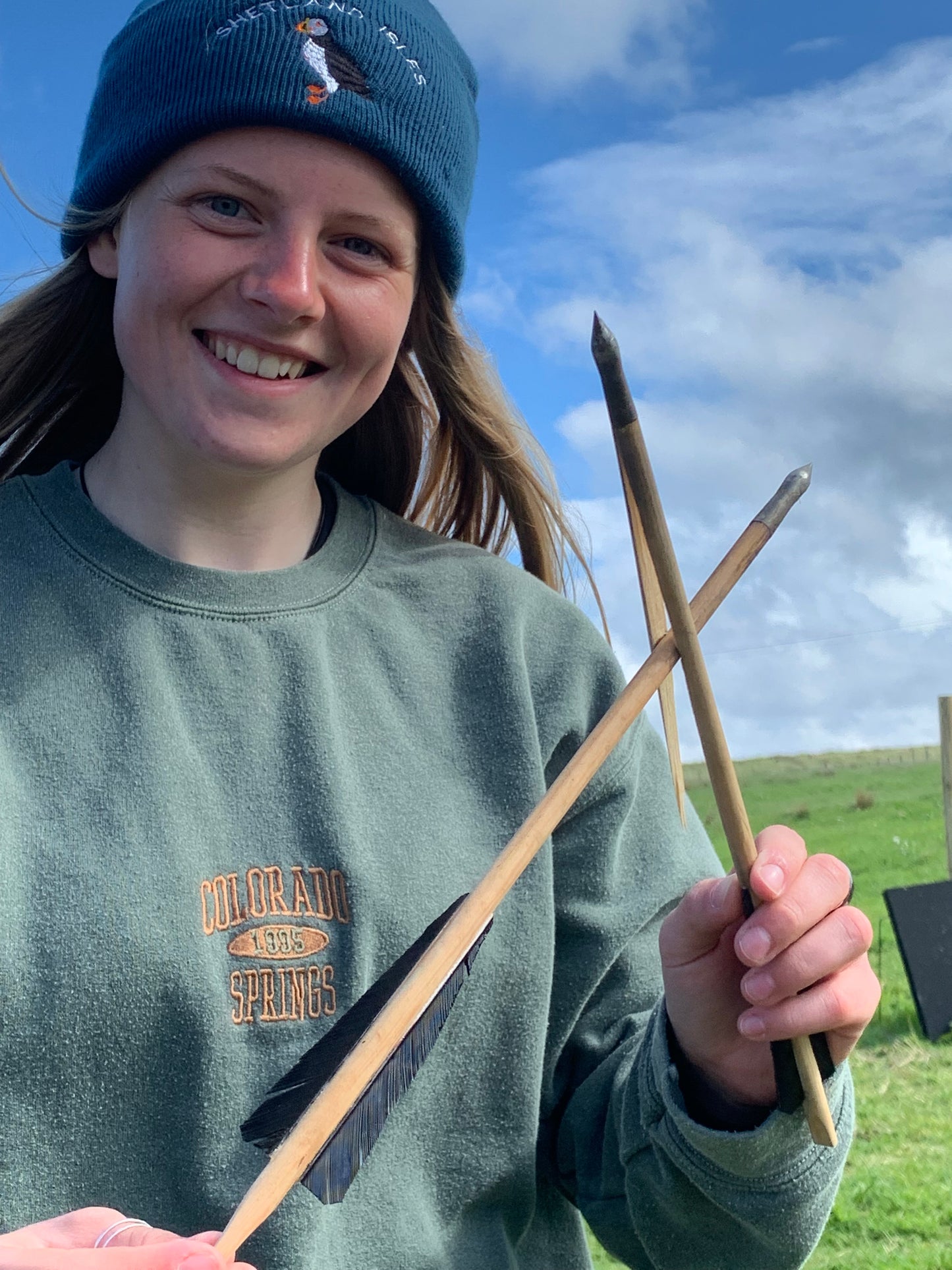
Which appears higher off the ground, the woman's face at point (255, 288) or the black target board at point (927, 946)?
the woman's face at point (255, 288)

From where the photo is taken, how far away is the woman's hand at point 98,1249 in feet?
3.15

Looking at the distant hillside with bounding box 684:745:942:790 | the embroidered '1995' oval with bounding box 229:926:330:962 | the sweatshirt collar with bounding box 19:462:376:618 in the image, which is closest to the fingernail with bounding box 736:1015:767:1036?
the embroidered '1995' oval with bounding box 229:926:330:962

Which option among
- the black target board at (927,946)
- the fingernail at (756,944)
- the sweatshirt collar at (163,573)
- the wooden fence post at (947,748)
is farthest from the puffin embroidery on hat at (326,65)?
the wooden fence post at (947,748)

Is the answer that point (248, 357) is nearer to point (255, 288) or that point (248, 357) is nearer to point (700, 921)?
point (255, 288)

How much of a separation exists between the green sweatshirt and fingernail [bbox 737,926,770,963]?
0.29 m

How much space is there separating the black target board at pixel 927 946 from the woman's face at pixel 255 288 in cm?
577

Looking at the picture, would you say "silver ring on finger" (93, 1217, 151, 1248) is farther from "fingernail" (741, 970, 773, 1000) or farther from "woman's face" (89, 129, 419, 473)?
"woman's face" (89, 129, 419, 473)

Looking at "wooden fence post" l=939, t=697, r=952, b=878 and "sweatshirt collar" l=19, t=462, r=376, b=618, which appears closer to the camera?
"sweatshirt collar" l=19, t=462, r=376, b=618

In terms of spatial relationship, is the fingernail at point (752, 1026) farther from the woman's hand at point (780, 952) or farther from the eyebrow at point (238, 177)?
the eyebrow at point (238, 177)

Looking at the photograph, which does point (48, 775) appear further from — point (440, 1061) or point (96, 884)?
point (440, 1061)

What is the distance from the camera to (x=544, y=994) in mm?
1742

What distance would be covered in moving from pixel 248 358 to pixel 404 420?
492 mm

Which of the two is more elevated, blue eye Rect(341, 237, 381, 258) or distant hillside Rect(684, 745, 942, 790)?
distant hillside Rect(684, 745, 942, 790)

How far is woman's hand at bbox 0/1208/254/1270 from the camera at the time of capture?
0.96 m
